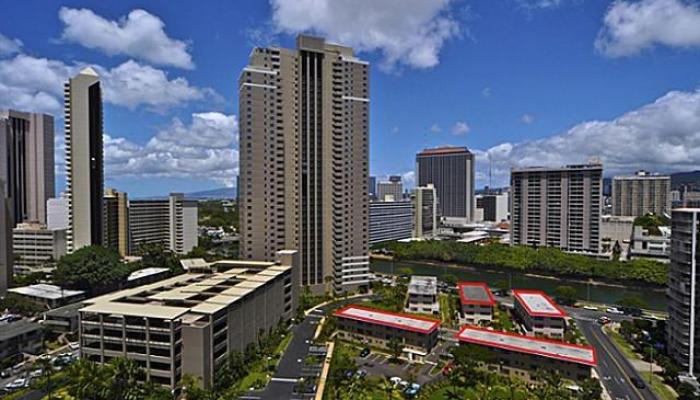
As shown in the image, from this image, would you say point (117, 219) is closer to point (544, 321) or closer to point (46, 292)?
point (46, 292)

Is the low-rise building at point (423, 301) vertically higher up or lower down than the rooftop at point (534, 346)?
lower down

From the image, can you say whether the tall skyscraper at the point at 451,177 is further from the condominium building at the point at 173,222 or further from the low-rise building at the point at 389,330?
the low-rise building at the point at 389,330

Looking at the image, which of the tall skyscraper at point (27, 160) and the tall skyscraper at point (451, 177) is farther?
the tall skyscraper at point (451, 177)

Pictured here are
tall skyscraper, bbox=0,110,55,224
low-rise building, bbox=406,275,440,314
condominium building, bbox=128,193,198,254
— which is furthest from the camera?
condominium building, bbox=128,193,198,254

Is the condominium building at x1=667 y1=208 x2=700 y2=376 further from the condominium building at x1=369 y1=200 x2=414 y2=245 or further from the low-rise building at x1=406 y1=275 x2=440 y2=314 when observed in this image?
the condominium building at x1=369 y1=200 x2=414 y2=245

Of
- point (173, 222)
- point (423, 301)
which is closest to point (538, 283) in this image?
point (423, 301)

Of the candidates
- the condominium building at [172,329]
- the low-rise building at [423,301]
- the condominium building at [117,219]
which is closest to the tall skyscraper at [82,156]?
the condominium building at [117,219]

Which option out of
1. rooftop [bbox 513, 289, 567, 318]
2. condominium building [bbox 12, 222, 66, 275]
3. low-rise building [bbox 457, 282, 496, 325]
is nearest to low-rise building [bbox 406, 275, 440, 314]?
low-rise building [bbox 457, 282, 496, 325]

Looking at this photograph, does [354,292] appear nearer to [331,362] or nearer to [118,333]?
[331,362]
